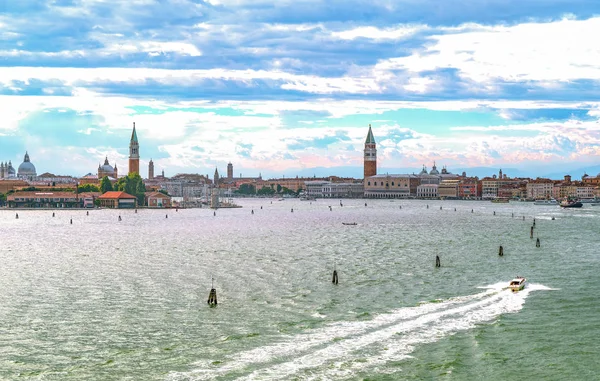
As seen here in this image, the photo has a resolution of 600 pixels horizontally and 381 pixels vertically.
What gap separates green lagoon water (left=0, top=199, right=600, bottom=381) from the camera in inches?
699

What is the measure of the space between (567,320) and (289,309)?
8821 millimetres

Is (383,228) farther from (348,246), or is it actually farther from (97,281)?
(97,281)

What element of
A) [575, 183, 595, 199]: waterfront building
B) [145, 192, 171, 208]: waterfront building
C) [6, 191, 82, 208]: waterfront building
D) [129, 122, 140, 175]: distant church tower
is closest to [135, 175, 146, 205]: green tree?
[145, 192, 171, 208]: waterfront building

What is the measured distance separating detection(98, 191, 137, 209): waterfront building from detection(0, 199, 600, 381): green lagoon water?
86619mm

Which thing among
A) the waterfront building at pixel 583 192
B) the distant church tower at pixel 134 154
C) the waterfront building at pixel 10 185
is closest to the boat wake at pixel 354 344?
the waterfront building at pixel 10 185

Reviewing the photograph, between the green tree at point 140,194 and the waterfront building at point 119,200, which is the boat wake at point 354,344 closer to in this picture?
the waterfront building at point 119,200

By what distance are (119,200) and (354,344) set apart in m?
115

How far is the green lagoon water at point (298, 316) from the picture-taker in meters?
17.8

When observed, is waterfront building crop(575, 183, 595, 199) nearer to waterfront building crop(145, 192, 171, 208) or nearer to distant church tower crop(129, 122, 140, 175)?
waterfront building crop(145, 192, 171, 208)

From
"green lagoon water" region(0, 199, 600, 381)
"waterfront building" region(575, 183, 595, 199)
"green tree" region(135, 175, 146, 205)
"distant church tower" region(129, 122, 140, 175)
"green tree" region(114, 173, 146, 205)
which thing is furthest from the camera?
"waterfront building" region(575, 183, 595, 199)

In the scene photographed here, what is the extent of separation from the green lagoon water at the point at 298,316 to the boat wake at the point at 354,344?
57 millimetres

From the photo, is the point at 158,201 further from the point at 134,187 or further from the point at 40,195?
the point at 40,195

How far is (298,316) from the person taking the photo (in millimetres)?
23203

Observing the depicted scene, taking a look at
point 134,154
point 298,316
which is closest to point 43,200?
point 134,154
